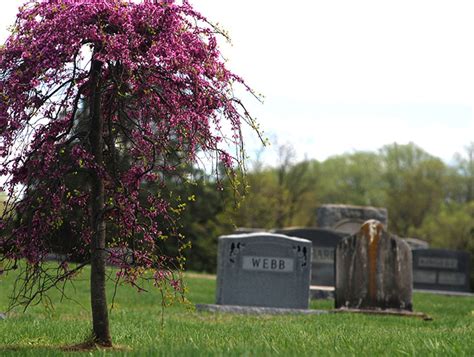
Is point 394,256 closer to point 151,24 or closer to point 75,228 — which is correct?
point 75,228

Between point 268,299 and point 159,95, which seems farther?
point 268,299

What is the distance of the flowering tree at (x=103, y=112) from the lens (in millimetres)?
7695

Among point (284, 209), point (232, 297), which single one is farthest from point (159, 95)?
point (284, 209)

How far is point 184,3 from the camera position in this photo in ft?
26.5

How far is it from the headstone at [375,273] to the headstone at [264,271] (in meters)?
0.91

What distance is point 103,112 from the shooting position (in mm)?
8555

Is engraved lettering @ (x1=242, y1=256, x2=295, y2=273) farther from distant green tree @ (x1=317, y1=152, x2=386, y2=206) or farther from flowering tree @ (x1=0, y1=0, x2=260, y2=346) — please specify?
distant green tree @ (x1=317, y1=152, x2=386, y2=206)

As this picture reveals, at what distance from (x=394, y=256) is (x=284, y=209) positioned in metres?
33.1

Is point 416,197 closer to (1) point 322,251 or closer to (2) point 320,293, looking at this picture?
(1) point 322,251

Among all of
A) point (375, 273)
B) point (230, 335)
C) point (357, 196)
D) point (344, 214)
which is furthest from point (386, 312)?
point (357, 196)

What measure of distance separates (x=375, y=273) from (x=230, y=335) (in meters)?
7.86

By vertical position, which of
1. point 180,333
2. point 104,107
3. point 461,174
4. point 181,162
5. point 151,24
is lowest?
point 180,333

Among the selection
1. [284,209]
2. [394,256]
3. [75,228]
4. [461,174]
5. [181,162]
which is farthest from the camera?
[461,174]

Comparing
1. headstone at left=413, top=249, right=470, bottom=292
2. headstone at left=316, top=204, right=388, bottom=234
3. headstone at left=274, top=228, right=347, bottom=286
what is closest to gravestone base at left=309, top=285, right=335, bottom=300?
headstone at left=274, top=228, right=347, bottom=286
